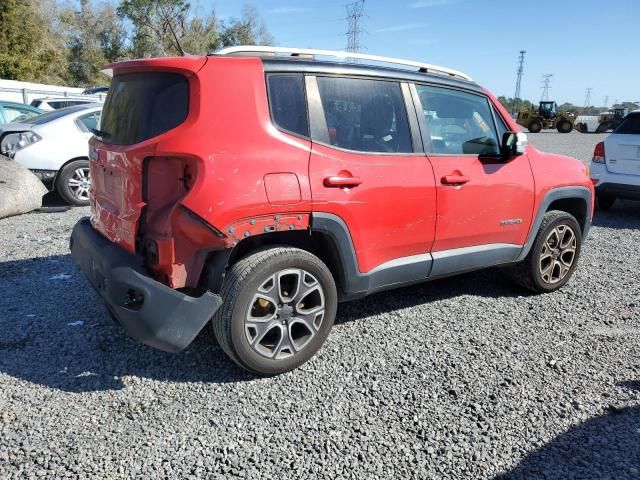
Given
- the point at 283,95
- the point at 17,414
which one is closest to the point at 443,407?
the point at 283,95

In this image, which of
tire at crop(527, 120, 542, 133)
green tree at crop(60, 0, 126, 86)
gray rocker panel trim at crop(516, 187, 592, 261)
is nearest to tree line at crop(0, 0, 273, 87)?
green tree at crop(60, 0, 126, 86)

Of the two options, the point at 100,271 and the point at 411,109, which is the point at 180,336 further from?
the point at 411,109

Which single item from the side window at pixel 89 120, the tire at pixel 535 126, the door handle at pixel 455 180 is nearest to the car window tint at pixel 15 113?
the side window at pixel 89 120

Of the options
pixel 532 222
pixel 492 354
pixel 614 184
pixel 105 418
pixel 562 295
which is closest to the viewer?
pixel 105 418

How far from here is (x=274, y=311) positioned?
3.13 meters

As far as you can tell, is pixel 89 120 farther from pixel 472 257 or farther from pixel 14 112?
pixel 472 257

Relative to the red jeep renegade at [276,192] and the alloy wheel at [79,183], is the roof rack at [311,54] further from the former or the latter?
the alloy wheel at [79,183]

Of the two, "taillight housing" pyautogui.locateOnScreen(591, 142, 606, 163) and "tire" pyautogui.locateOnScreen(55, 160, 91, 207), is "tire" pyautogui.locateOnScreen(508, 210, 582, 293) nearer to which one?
"taillight housing" pyautogui.locateOnScreen(591, 142, 606, 163)

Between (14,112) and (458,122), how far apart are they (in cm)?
1060

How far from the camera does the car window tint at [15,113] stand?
35.2ft

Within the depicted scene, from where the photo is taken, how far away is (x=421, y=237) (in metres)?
3.66

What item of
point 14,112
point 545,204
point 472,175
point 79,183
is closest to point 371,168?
point 472,175

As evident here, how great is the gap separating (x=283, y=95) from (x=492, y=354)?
88.1 inches

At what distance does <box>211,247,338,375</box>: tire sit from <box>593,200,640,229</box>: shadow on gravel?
6348 mm
